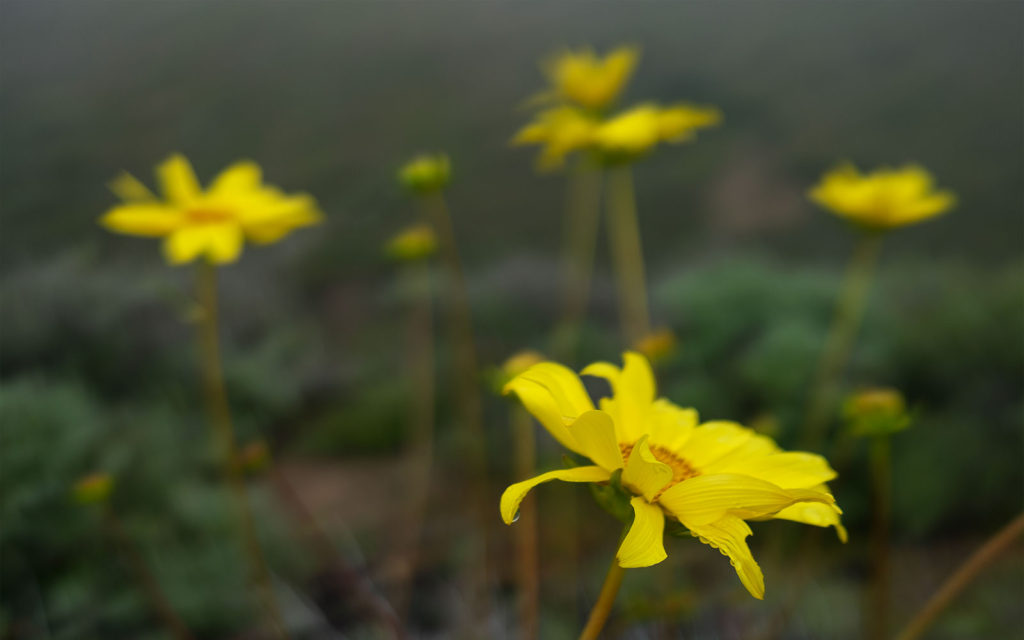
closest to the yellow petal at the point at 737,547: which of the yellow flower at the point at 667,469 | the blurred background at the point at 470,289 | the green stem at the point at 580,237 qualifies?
the yellow flower at the point at 667,469

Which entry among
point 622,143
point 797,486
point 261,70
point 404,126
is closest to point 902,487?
point 622,143

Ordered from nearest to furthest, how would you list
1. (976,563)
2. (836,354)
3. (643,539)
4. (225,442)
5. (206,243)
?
(643,539) → (976,563) → (206,243) → (225,442) → (836,354)

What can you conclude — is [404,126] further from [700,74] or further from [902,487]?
[902,487]

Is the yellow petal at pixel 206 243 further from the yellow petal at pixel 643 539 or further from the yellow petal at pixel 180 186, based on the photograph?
the yellow petal at pixel 643 539

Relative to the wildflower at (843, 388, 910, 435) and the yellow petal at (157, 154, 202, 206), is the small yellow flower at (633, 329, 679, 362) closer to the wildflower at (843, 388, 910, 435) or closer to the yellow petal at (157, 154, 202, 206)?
the wildflower at (843, 388, 910, 435)

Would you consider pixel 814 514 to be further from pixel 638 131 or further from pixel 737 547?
pixel 638 131

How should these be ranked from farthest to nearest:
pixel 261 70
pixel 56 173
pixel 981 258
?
pixel 981 258
pixel 261 70
pixel 56 173

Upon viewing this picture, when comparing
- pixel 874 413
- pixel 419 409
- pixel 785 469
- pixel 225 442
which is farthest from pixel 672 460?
pixel 419 409

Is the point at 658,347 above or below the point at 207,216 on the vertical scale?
below
